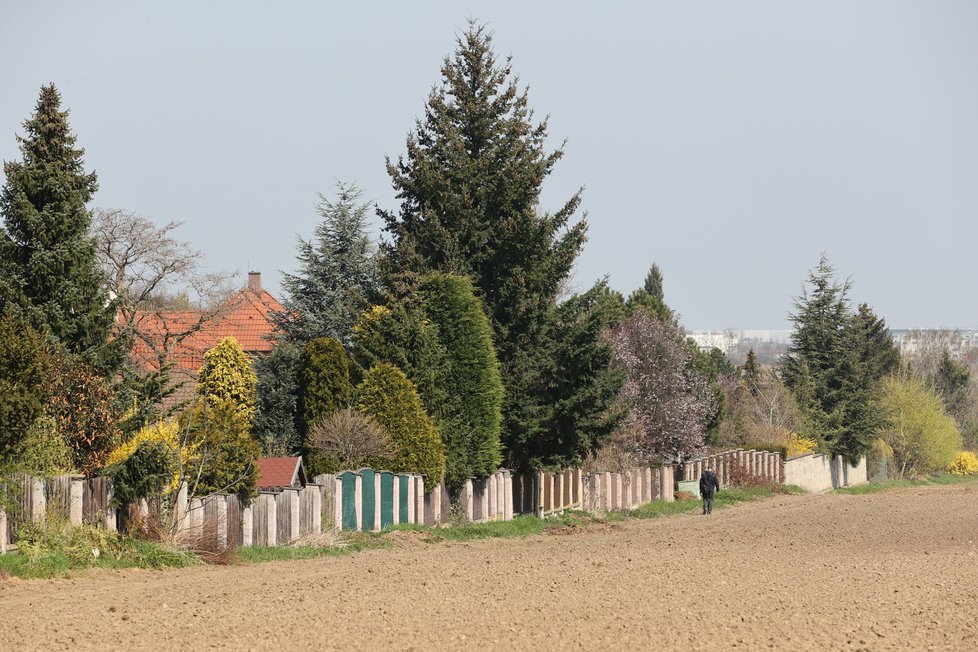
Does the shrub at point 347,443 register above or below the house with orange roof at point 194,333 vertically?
below

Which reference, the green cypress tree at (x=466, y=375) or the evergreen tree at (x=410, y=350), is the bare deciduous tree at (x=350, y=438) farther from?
the green cypress tree at (x=466, y=375)

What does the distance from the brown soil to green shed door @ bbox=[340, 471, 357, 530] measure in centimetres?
161

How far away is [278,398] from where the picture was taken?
46.5 meters

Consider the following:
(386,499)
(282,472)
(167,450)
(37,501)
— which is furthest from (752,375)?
(37,501)

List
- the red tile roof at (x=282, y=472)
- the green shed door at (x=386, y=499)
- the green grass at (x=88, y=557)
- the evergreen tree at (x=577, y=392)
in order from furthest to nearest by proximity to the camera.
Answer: the evergreen tree at (x=577, y=392) < the red tile roof at (x=282, y=472) < the green shed door at (x=386, y=499) < the green grass at (x=88, y=557)

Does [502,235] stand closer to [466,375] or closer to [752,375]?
[466,375]

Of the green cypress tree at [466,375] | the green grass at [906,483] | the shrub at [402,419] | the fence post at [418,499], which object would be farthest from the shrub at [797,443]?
the fence post at [418,499]

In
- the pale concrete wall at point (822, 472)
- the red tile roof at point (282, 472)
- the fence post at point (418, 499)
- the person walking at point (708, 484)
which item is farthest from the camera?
the pale concrete wall at point (822, 472)

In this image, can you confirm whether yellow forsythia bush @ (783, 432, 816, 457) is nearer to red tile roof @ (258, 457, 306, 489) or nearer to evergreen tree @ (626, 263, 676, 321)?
evergreen tree @ (626, 263, 676, 321)

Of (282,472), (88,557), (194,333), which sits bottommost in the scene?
(88,557)

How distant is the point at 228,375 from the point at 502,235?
9.77m

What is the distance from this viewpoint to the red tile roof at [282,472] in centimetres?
3300

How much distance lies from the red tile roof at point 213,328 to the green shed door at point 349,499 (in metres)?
23.8

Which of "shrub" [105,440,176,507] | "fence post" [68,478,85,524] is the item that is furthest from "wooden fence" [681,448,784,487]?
"fence post" [68,478,85,524]
